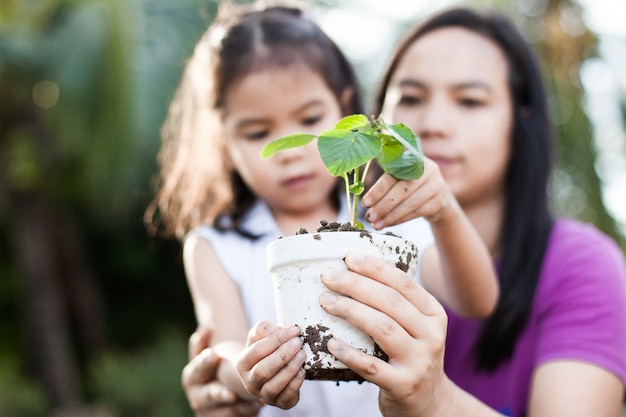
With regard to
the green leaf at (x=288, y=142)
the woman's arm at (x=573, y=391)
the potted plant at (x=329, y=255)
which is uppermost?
the green leaf at (x=288, y=142)

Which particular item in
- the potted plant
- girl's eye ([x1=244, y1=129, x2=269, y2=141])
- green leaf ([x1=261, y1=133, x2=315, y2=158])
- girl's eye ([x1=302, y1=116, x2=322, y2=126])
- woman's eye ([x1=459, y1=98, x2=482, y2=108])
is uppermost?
woman's eye ([x1=459, y1=98, x2=482, y2=108])

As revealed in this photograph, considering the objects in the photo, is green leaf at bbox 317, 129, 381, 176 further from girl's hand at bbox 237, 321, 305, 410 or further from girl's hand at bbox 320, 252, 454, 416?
girl's hand at bbox 237, 321, 305, 410

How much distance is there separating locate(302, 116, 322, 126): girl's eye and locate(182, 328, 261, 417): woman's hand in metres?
0.60

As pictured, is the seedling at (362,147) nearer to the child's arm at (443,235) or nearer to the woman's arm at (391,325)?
the child's arm at (443,235)

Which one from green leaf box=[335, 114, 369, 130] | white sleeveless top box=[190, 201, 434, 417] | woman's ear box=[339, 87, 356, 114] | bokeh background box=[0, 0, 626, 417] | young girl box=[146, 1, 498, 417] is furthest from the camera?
bokeh background box=[0, 0, 626, 417]

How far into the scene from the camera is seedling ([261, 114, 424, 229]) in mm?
1524

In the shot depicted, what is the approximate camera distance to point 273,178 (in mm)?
2227

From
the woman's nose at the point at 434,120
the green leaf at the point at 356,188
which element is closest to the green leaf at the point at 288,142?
the green leaf at the point at 356,188

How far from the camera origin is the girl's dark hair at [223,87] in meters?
2.32

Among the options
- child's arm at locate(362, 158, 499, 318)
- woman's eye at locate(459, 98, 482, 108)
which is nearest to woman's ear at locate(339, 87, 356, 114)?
woman's eye at locate(459, 98, 482, 108)

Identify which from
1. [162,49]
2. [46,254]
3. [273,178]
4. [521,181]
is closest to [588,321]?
[521,181]

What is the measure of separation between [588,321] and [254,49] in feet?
3.91

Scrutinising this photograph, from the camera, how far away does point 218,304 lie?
7.25 feet

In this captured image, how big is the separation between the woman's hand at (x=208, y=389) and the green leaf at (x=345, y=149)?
2.39 ft
